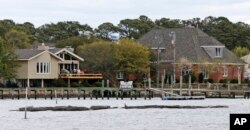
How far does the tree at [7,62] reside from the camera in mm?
107375

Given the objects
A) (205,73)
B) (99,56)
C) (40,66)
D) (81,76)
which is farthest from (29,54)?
(205,73)

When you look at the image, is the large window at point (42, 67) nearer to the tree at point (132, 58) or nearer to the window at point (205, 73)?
the tree at point (132, 58)

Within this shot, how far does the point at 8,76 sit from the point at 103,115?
124 ft

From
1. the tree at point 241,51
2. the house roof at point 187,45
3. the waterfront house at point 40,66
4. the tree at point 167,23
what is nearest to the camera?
the waterfront house at point 40,66

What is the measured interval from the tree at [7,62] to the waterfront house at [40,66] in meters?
2.35

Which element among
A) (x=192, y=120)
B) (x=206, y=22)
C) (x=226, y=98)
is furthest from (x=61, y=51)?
(x=206, y=22)

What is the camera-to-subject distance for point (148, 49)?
12125 centimetres

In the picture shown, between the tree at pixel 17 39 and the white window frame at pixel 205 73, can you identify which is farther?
the tree at pixel 17 39

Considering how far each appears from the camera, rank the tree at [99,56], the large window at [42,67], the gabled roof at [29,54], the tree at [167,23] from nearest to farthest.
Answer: the gabled roof at [29,54] < the large window at [42,67] < the tree at [99,56] < the tree at [167,23]

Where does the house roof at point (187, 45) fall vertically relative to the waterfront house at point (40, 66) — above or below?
above

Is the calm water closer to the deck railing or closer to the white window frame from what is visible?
the deck railing

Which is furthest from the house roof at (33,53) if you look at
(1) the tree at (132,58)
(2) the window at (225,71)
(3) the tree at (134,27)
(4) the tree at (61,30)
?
(4) the tree at (61,30)

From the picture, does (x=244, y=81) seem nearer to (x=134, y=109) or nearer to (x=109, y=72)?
(x=109, y=72)

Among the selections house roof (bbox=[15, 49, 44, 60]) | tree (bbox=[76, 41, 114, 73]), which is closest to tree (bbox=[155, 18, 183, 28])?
tree (bbox=[76, 41, 114, 73])
